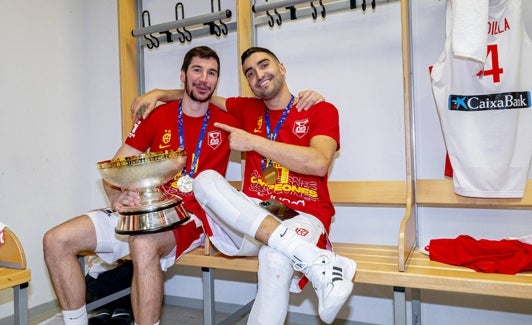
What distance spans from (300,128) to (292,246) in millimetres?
605

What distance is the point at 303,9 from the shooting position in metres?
2.01

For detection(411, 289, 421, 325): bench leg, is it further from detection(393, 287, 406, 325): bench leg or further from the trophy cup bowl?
the trophy cup bowl

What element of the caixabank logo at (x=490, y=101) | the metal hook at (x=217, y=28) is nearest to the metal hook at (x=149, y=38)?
the metal hook at (x=217, y=28)

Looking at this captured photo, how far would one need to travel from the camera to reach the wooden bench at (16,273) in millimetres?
1512

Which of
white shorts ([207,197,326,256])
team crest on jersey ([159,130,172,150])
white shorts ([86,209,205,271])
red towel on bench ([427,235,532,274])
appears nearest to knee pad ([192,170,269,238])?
white shorts ([207,197,326,256])

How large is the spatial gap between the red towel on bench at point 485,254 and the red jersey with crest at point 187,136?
1015 millimetres

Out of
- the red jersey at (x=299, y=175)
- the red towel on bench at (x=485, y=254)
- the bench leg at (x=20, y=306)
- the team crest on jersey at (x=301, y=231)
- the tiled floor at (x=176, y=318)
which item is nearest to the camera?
the red towel on bench at (x=485, y=254)

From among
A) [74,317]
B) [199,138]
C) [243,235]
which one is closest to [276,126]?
[199,138]

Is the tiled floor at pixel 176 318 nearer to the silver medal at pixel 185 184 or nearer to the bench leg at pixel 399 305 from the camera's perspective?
the silver medal at pixel 185 184

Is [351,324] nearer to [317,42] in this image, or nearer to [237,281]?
[237,281]

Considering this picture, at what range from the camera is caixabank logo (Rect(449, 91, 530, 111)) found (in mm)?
1495

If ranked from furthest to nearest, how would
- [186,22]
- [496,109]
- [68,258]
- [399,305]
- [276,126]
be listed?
[186,22]
[276,126]
[68,258]
[496,109]
[399,305]

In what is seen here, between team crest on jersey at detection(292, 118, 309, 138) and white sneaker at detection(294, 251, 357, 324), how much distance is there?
23.3 inches

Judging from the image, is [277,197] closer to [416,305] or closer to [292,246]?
[292,246]
